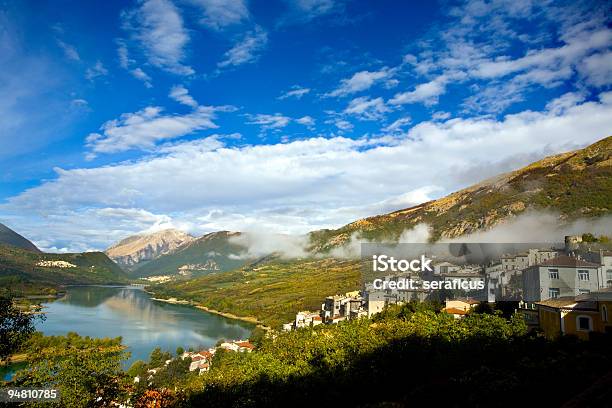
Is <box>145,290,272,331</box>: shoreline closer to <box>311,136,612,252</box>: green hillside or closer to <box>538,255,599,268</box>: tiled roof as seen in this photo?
<box>538,255,599,268</box>: tiled roof

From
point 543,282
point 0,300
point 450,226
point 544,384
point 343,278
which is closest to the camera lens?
point 544,384

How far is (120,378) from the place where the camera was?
687 inches

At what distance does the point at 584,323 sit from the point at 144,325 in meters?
100

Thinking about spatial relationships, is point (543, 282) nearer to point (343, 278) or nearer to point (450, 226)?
point (343, 278)

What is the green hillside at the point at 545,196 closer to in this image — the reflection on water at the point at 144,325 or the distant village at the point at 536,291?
the distant village at the point at 536,291

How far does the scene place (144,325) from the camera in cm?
10400

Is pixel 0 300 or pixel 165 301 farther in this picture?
pixel 165 301

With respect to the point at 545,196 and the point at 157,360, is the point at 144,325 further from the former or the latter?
the point at 545,196

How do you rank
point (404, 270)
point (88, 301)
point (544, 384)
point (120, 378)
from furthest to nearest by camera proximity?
point (88, 301)
point (404, 270)
point (120, 378)
point (544, 384)

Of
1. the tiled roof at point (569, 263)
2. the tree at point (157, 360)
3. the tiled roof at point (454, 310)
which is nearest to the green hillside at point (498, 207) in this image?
the tree at point (157, 360)

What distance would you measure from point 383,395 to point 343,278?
117 m

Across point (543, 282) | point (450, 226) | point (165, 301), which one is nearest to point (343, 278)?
point (450, 226)

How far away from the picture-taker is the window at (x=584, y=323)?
25.8m

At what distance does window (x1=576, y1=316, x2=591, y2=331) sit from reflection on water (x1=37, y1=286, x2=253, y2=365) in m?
59.0
